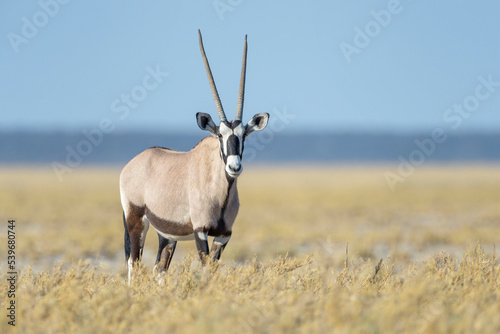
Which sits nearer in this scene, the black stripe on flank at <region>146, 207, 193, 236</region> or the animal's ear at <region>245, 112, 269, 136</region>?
the animal's ear at <region>245, 112, 269, 136</region>

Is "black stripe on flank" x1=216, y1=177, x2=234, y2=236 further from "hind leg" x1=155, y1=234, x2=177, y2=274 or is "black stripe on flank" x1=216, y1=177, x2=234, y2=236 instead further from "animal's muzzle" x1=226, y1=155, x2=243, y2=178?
"hind leg" x1=155, y1=234, x2=177, y2=274

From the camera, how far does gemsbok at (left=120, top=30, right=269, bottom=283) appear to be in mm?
5625

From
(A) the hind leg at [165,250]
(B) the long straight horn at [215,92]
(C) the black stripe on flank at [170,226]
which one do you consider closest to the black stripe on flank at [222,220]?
(C) the black stripe on flank at [170,226]

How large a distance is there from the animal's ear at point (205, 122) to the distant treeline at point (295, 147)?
454 ft

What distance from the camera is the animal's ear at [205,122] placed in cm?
561

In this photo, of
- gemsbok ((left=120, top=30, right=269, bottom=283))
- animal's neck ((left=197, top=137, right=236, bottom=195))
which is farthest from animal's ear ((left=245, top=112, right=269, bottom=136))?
animal's neck ((left=197, top=137, right=236, bottom=195))

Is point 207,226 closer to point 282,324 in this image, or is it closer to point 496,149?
point 282,324

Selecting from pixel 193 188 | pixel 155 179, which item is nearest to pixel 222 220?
pixel 193 188

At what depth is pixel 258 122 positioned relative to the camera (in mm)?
5906

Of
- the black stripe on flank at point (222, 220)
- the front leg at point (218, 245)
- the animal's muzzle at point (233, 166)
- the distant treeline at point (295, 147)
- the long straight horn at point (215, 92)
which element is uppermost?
the long straight horn at point (215, 92)

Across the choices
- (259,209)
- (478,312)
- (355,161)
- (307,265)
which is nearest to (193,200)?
(307,265)

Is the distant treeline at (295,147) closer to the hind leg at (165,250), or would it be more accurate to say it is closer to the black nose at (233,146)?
the hind leg at (165,250)

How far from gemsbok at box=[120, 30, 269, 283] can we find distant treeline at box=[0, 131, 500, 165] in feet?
451

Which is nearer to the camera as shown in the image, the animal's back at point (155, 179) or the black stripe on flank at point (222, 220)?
the black stripe on flank at point (222, 220)
